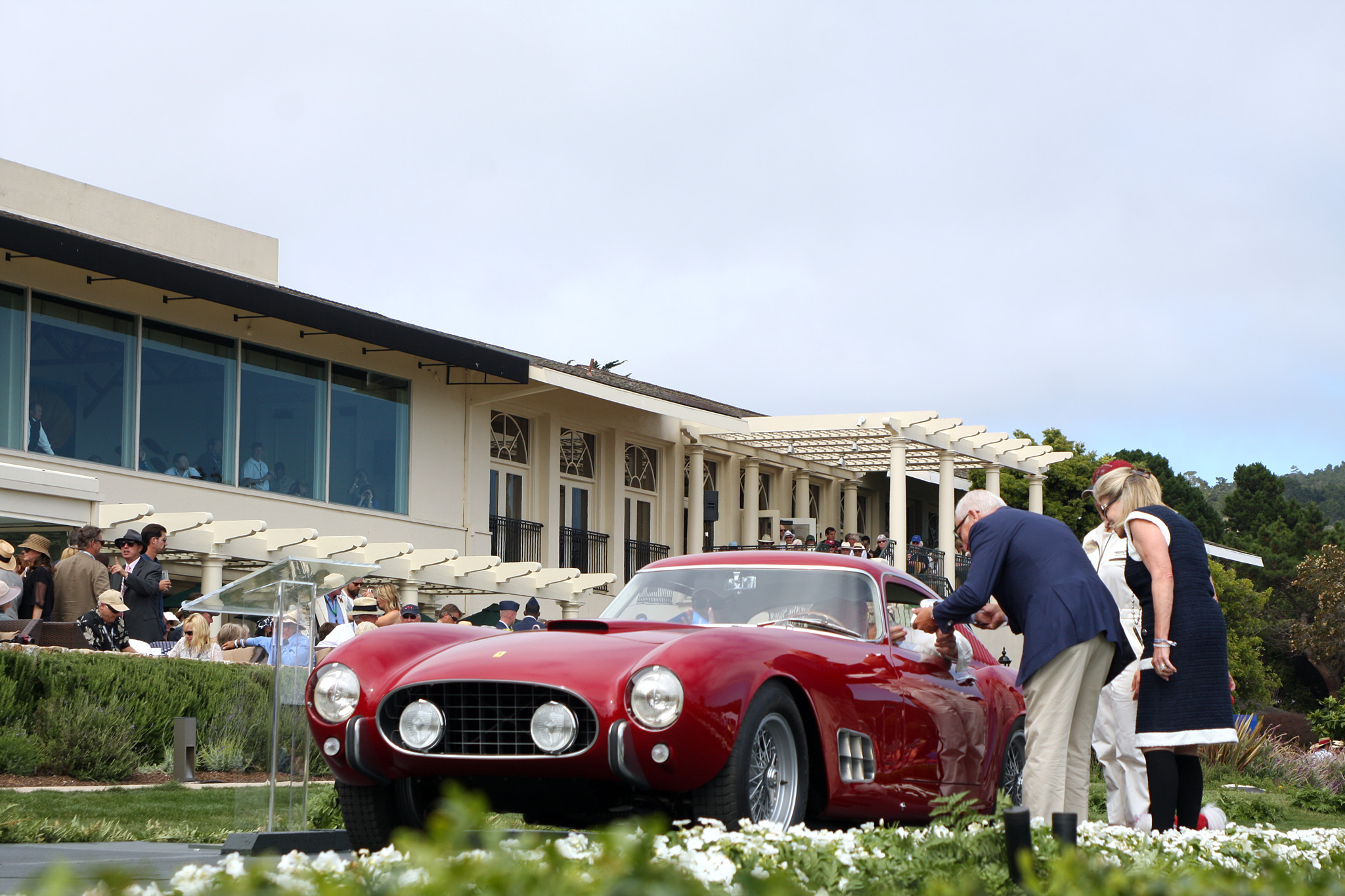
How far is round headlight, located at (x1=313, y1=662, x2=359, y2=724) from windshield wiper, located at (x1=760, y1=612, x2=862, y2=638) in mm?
2138

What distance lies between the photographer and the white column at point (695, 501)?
103 feet

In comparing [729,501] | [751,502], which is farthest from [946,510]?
[729,501]

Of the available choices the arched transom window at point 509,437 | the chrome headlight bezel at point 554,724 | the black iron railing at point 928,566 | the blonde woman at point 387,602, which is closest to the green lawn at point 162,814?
the chrome headlight bezel at point 554,724

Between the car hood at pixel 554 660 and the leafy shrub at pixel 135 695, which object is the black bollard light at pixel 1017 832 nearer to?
the car hood at pixel 554 660

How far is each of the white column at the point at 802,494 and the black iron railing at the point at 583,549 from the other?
20.9ft

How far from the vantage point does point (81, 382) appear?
19875mm

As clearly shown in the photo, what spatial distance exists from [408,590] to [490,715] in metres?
17.3

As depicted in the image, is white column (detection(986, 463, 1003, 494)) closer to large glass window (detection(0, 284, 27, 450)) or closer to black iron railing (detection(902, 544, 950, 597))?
black iron railing (detection(902, 544, 950, 597))

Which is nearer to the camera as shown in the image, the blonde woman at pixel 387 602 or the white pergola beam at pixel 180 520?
the blonde woman at pixel 387 602

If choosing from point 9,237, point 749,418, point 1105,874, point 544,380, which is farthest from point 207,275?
point 1105,874

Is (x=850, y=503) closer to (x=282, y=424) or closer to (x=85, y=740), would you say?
(x=282, y=424)

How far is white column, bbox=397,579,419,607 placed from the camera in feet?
75.2

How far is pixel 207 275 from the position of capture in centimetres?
2048

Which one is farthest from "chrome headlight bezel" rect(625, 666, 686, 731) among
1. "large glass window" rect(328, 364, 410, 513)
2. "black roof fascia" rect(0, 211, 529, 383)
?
"large glass window" rect(328, 364, 410, 513)
